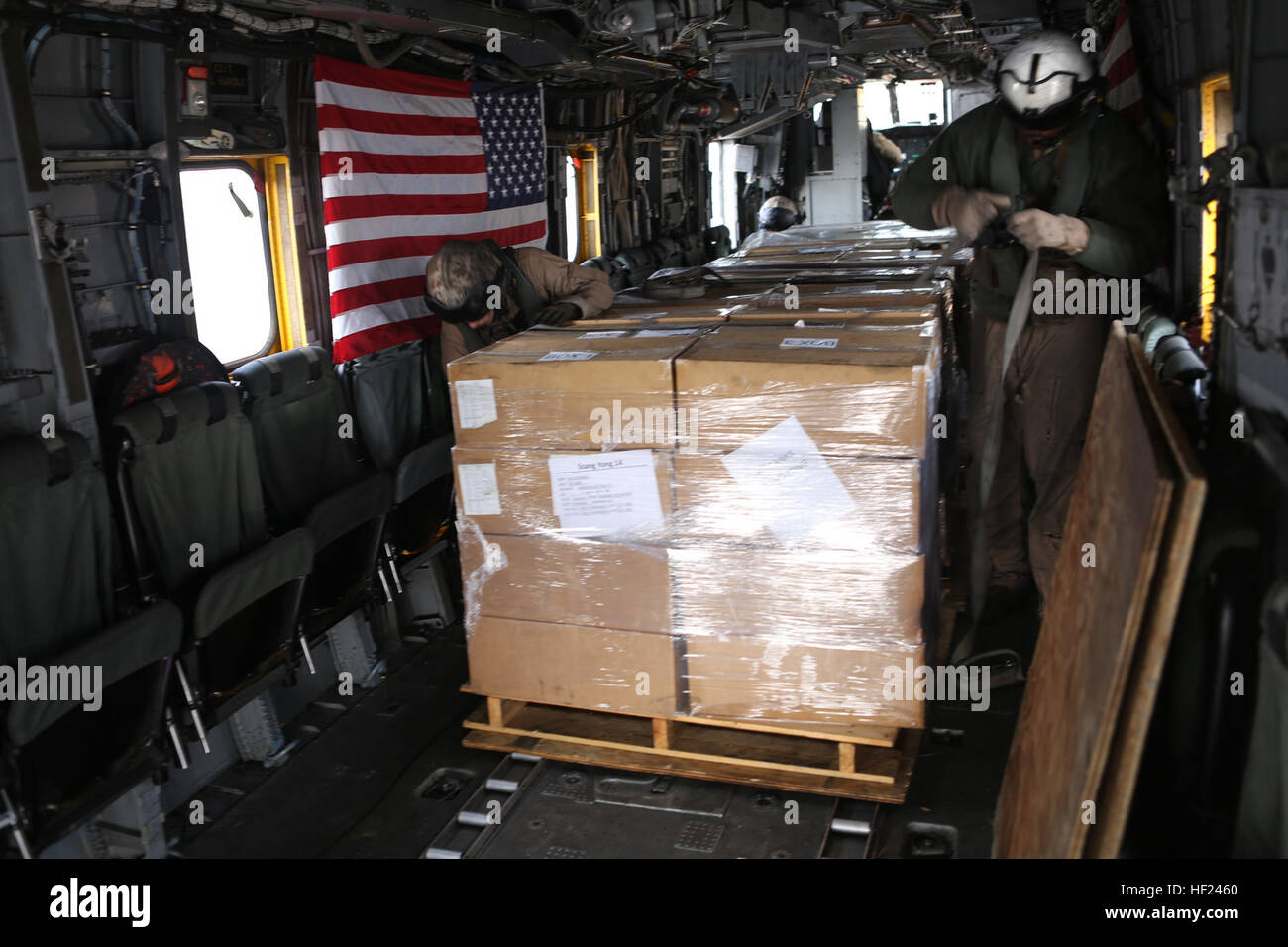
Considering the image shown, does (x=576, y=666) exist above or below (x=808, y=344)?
below

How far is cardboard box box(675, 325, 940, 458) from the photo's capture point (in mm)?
3426

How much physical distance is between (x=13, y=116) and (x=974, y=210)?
3.68m

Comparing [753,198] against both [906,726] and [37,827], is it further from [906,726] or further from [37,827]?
[37,827]

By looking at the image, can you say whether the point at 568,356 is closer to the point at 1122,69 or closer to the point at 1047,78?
the point at 1047,78

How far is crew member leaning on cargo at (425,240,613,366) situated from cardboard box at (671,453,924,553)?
4.68 ft

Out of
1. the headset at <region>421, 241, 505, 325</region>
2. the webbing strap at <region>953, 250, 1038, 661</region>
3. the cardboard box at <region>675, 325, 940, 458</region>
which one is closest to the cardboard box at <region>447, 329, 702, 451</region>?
the cardboard box at <region>675, 325, 940, 458</region>

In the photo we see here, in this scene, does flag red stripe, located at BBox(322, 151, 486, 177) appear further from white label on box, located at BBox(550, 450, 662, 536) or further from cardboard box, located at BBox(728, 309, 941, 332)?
white label on box, located at BBox(550, 450, 662, 536)

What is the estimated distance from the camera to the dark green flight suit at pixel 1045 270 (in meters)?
4.44

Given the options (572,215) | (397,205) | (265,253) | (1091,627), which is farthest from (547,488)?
(572,215)

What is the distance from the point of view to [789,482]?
3.60 m

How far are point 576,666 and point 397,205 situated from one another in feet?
10.5

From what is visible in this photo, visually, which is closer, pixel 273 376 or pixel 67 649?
pixel 67 649

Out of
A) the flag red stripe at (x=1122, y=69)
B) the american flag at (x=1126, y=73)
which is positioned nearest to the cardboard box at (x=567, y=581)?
the american flag at (x=1126, y=73)

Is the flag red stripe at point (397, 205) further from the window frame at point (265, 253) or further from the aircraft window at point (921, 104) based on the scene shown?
the aircraft window at point (921, 104)
